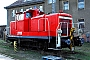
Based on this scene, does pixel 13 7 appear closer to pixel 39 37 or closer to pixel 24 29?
pixel 24 29

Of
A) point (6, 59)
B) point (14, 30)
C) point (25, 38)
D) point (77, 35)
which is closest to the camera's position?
point (6, 59)

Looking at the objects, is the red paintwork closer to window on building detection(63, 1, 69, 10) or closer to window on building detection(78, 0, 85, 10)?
window on building detection(78, 0, 85, 10)

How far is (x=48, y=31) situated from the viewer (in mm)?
13438

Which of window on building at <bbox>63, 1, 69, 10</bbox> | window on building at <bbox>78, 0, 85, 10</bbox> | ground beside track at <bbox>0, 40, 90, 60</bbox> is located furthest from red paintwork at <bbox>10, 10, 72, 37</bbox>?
window on building at <bbox>63, 1, 69, 10</bbox>

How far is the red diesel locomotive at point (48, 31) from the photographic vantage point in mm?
12969

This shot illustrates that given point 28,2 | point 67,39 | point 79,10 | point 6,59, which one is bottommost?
point 6,59

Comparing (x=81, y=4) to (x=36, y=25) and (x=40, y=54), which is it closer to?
(x=36, y=25)

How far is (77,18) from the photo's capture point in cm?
2859

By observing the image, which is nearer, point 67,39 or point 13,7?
point 67,39

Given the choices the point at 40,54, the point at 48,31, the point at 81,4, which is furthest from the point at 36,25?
the point at 81,4

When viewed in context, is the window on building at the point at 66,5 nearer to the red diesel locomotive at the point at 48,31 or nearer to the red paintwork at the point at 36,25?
the red paintwork at the point at 36,25

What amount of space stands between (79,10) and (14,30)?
12983mm

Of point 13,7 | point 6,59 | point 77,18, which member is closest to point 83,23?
point 77,18

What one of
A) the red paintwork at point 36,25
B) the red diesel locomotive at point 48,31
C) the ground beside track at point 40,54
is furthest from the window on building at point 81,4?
the ground beside track at point 40,54
